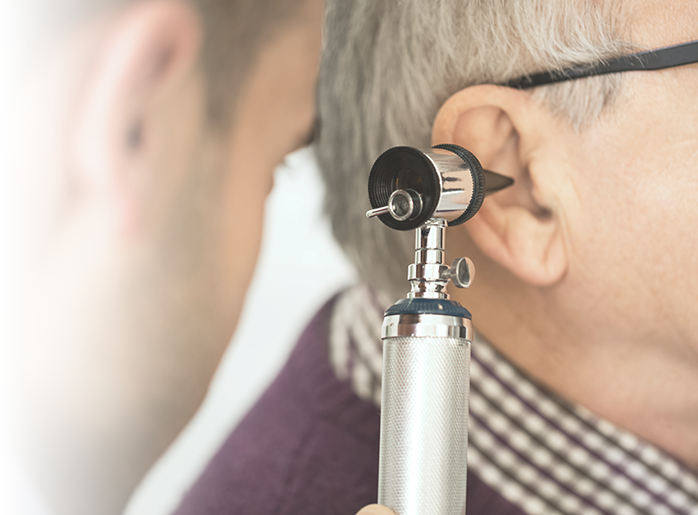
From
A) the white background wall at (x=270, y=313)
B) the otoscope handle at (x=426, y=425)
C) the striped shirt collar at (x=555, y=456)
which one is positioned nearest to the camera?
the otoscope handle at (x=426, y=425)

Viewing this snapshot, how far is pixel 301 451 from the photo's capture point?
30.5 inches

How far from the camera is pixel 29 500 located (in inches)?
34.8

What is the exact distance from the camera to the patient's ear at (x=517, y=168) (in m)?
0.67

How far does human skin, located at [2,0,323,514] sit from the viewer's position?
85cm

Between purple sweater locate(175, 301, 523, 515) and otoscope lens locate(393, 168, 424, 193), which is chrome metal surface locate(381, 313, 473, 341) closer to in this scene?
otoscope lens locate(393, 168, 424, 193)

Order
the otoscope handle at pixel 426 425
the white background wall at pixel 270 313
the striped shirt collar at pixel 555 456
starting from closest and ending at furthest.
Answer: the otoscope handle at pixel 426 425 → the striped shirt collar at pixel 555 456 → the white background wall at pixel 270 313

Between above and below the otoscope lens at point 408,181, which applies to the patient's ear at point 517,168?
above

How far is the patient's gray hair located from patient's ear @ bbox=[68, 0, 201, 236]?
9.0 inches

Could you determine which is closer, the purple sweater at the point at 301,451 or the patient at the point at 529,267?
the patient at the point at 529,267

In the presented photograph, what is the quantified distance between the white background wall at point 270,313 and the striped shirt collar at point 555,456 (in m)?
Answer: 0.23

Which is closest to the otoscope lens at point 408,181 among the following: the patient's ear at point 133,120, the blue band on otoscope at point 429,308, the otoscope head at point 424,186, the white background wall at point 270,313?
the otoscope head at point 424,186

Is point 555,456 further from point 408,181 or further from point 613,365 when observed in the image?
point 408,181

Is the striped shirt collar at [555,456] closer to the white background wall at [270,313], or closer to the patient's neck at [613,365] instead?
the patient's neck at [613,365]

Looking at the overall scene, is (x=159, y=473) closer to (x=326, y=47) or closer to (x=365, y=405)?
(x=365, y=405)
